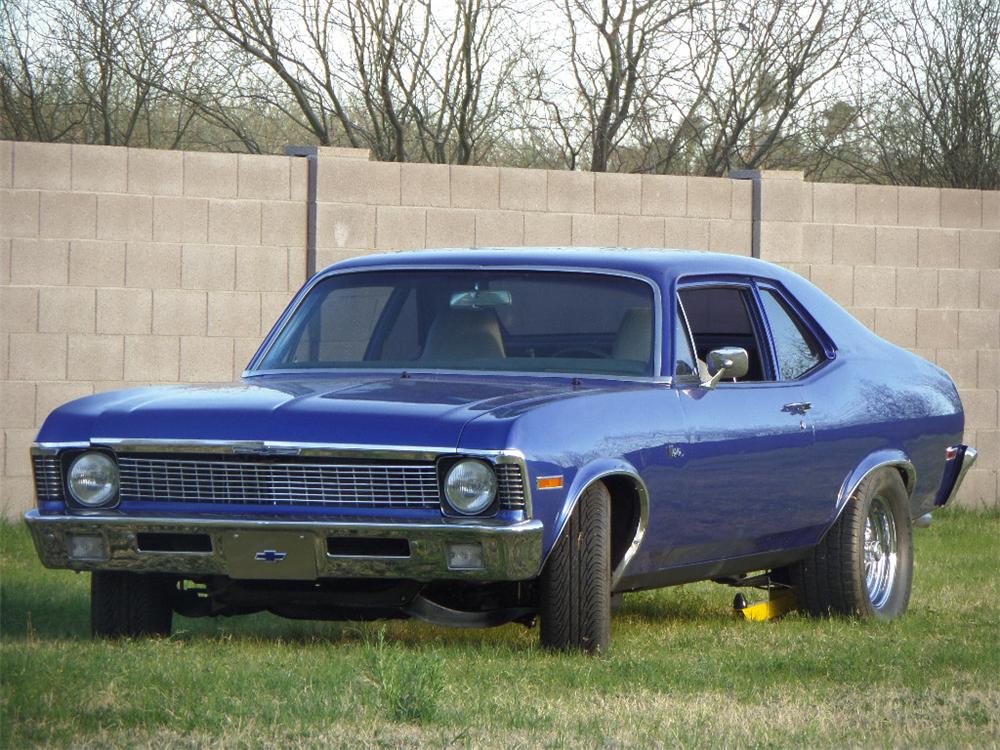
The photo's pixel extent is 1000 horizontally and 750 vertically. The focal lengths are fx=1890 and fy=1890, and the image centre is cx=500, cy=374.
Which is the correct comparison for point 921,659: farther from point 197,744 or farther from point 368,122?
point 368,122

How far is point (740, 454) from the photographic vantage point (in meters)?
7.46

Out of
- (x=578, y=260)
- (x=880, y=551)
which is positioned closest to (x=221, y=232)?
(x=578, y=260)

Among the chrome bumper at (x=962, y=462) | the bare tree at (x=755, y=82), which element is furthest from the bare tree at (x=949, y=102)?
the chrome bumper at (x=962, y=462)

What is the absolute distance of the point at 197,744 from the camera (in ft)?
16.6

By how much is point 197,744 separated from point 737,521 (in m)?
3.00

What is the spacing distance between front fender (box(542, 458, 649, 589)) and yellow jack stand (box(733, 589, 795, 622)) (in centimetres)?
170

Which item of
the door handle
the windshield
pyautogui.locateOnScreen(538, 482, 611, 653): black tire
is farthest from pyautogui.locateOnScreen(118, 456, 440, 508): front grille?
the door handle

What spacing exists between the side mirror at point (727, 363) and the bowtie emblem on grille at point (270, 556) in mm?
1958

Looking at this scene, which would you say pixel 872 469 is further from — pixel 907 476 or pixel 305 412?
pixel 305 412

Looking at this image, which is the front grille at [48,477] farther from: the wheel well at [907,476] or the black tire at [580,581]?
the wheel well at [907,476]

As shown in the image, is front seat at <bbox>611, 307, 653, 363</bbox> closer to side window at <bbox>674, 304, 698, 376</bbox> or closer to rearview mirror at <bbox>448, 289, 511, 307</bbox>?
side window at <bbox>674, 304, 698, 376</bbox>

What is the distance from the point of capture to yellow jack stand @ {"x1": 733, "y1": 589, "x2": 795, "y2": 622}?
8.41 meters

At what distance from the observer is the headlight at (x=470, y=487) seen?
617 centimetres

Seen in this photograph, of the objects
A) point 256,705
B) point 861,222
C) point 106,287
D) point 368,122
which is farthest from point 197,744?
point 368,122
